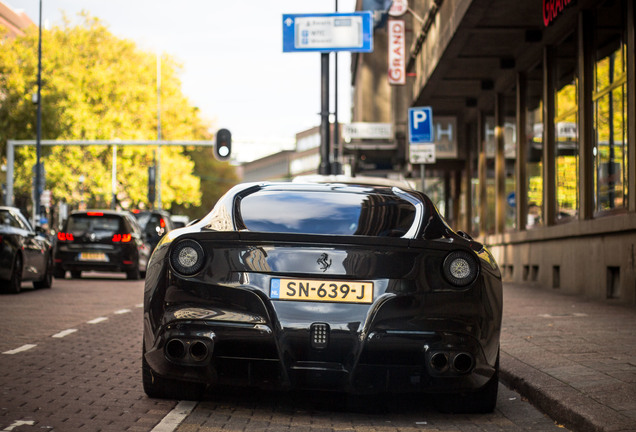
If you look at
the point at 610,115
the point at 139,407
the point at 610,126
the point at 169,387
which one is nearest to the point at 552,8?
the point at 610,115

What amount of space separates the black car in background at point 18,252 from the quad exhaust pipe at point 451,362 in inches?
464

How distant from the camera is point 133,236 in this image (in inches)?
950

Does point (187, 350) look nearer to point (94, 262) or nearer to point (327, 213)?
Answer: point (327, 213)

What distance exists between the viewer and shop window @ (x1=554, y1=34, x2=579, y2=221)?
687 inches

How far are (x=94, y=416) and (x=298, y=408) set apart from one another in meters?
1.18

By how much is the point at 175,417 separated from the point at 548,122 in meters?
14.8

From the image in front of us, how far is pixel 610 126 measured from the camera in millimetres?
15320

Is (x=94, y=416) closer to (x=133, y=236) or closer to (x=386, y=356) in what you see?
(x=386, y=356)

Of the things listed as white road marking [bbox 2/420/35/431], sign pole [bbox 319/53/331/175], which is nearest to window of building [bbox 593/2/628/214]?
sign pole [bbox 319/53/331/175]

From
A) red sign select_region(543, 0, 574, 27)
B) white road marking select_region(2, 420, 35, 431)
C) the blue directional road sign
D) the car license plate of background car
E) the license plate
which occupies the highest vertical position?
the blue directional road sign

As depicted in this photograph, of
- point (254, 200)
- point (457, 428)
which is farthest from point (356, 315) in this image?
point (254, 200)

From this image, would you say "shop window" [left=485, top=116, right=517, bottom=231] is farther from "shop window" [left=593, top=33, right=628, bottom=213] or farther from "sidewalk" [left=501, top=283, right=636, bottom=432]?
"sidewalk" [left=501, top=283, right=636, bottom=432]

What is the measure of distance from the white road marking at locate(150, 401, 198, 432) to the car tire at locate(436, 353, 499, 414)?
4.69 ft

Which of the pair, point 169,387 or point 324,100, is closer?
point 169,387
